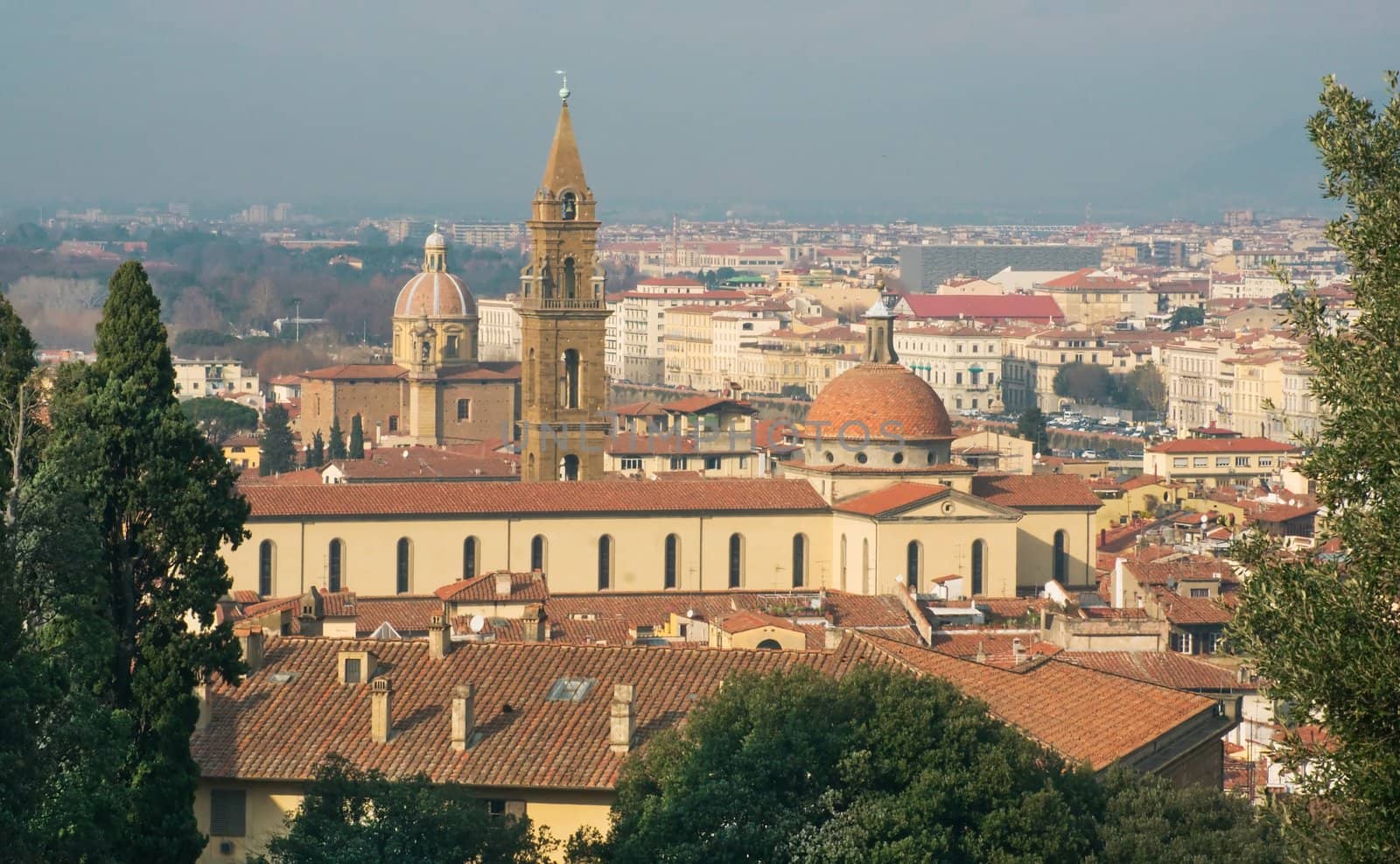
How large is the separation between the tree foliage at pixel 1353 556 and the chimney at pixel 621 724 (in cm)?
865

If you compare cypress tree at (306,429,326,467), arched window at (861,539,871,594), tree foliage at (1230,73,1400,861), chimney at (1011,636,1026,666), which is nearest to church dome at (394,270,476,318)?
cypress tree at (306,429,326,467)

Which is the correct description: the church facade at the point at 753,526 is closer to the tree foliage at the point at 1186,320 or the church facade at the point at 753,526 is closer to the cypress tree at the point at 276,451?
the cypress tree at the point at 276,451

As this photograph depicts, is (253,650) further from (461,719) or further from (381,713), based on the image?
(461,719)

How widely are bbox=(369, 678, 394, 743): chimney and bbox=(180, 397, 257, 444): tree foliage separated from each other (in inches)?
2219

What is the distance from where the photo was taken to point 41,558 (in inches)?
680

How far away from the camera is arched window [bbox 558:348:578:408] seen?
51.9 metres

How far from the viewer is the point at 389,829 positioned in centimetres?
1744

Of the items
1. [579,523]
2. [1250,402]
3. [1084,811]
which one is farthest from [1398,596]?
[1250,402]

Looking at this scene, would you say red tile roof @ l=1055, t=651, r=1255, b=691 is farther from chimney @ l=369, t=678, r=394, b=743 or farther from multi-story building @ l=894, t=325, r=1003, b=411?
multi-story building @ l=894, t=325, r=1003, b=411

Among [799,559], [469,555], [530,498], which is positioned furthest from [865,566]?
[469,555]

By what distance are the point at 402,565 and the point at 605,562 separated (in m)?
2.90

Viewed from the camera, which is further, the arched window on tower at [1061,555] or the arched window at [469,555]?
the arched window on tower at [1061,555]

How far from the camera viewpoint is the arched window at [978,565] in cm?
4044

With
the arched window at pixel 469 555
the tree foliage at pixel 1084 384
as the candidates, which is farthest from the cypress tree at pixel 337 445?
the tree foliage at pixel 1084 384
